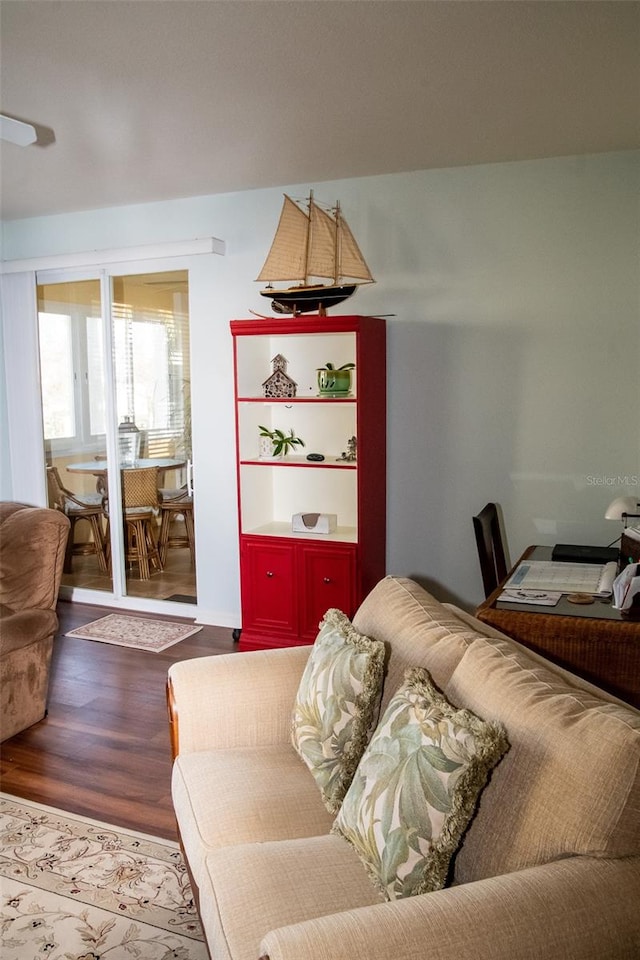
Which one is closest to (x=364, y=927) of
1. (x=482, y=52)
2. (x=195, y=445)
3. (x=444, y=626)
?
(x=444, y=626)

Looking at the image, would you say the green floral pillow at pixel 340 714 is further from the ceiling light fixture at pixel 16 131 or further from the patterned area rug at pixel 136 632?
the patterned area rug at pixel 136 632

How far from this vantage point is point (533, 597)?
105 inches

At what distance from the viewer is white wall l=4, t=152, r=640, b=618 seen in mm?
3566

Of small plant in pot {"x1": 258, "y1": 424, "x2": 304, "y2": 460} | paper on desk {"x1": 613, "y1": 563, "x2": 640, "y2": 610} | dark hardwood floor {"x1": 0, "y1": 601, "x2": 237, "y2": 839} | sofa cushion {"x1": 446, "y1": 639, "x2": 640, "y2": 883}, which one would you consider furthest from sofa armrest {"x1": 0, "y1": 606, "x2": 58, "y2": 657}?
paper on desk {"x1": 613, "y1": 563, "x2": 640, "y2": 610}

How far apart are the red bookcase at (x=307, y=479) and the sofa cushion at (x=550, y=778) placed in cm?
224

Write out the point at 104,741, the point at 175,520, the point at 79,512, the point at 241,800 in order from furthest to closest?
the point at 79,512 → the point at 175,520 → the point at 104,741 → the point at 241,800

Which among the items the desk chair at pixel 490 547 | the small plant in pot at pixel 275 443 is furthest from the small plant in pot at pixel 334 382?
the desk chair at pixel 490 547

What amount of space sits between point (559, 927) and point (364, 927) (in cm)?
32

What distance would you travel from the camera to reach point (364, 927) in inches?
48.3

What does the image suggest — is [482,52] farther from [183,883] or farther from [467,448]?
[183,883]

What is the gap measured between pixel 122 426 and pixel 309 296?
1757mm

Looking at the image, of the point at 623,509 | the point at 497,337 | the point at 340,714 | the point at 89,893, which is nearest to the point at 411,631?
the point at 340,714

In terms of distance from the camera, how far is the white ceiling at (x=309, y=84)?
2.20 metres

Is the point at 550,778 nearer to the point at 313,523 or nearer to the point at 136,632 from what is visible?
the point at 313,523
